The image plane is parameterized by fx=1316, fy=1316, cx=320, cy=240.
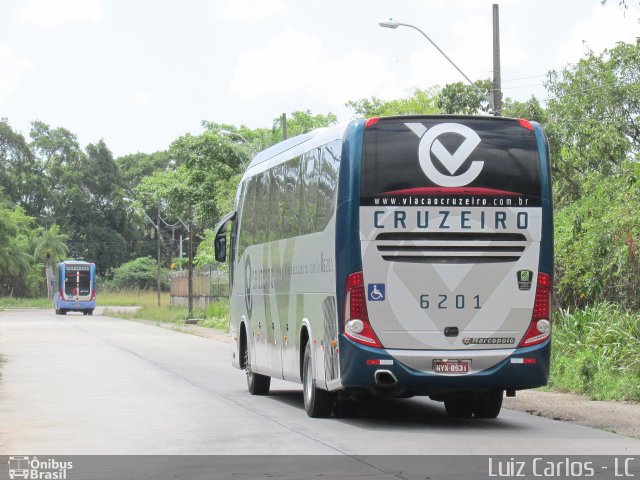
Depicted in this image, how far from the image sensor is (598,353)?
859 inches

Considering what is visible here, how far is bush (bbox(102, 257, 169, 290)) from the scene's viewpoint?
120625 millimetres

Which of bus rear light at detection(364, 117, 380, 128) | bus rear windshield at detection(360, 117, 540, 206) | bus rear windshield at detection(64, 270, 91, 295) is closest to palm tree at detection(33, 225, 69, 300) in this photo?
bus rear windshield at detection(64, 270, 91, 295)

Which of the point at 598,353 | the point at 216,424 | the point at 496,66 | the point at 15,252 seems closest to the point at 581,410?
the point at 598,353

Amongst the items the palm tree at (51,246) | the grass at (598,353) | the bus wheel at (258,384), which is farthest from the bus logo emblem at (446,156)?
the palm tree at (51,246)

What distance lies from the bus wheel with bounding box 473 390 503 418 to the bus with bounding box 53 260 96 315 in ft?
219

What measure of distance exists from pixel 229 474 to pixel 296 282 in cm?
648

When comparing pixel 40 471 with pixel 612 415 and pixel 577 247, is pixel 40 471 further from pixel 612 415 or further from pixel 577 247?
pixel 577 247

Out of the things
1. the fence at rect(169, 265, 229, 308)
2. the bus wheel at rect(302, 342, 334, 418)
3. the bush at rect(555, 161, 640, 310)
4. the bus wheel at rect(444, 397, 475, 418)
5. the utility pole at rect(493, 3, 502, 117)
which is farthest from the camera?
the fence at rect(169, 265, 229, 308)

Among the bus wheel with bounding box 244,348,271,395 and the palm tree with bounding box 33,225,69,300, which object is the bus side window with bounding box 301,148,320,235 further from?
the palm tree with bounding box 33,225,69,300

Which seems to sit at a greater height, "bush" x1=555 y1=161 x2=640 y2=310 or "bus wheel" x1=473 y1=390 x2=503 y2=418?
"bush" x1=555 y1=161 x2=640 y2=310

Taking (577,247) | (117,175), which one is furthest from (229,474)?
(117,175)

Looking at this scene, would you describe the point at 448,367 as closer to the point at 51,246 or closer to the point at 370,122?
the point at 370,122

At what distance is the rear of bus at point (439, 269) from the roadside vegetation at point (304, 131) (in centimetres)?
442

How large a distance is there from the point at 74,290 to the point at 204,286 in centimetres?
1858
